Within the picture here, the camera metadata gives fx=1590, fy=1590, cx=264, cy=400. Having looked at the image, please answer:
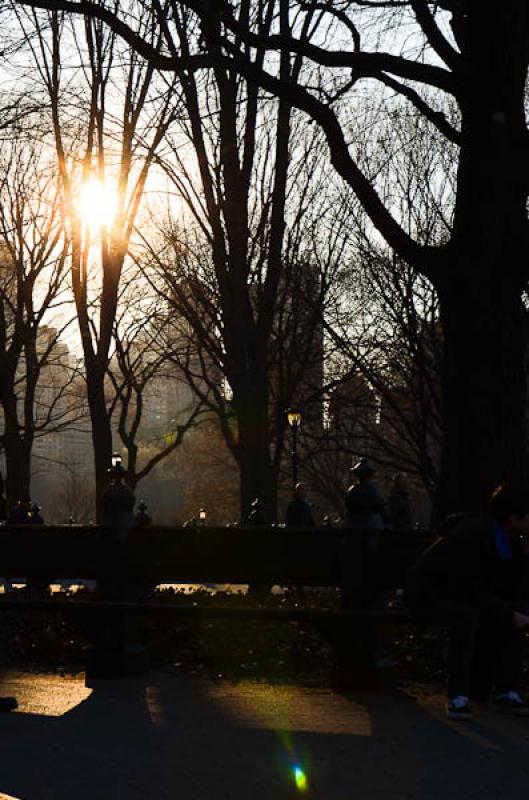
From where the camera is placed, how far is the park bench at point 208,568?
1024 centimetres

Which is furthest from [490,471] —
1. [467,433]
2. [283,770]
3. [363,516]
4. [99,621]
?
[283,770]

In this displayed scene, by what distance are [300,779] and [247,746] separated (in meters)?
1.01

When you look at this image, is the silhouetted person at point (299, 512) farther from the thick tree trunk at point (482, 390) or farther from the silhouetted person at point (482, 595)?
the silhouetted person at point (482, 595)

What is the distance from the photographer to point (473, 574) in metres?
9.00

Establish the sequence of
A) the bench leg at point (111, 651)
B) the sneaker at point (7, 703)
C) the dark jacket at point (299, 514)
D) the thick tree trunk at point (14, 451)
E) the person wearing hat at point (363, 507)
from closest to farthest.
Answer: the sneaker at point (7, 703) → the bench leg at point (111, 651) → the person wearing hat at point (363, 507) → the dark jacket at point (299, 514) → the thick tree trunk at point (14, 451)

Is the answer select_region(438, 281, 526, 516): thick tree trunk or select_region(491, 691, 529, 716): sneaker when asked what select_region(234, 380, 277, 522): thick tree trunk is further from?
select_region(491, 691, 529, 716): sneaker

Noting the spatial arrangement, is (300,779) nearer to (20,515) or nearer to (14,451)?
(20,515)

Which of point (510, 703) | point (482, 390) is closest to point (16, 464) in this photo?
point (482, 390)

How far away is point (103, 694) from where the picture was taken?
400 inches

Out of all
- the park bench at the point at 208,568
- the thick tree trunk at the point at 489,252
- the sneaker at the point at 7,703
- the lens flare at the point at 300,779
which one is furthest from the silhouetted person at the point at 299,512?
the lens flare at the point at 300,779

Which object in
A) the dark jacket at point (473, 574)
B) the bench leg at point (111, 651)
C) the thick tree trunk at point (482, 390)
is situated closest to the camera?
the dark jacket at point (473, 574)

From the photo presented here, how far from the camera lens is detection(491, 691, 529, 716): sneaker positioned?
9.05 m

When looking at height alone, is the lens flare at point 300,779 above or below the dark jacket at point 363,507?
below

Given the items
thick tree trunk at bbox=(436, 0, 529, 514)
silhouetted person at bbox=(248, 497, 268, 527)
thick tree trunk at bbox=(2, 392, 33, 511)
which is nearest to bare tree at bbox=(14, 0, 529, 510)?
thick tree trunk at bbox=(436, 0, 529, 514)
